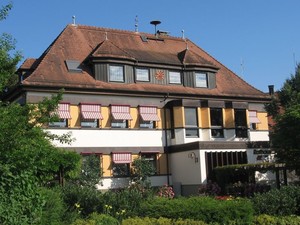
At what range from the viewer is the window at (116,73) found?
31.8m

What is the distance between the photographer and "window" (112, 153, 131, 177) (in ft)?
99.4

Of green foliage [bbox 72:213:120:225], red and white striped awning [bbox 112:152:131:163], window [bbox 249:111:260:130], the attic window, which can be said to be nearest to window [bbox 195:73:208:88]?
window [bbox 249:111:260:130]

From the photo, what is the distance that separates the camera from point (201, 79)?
116 feet

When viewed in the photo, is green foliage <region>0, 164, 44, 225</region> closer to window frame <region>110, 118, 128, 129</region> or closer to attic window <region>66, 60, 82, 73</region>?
window frame <region>110, 118, 128, 129</region>

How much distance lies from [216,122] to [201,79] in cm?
354

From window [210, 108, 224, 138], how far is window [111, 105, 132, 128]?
6541 mm

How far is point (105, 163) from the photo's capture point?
30.2 m

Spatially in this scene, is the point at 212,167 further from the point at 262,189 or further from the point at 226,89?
the point at 226,89

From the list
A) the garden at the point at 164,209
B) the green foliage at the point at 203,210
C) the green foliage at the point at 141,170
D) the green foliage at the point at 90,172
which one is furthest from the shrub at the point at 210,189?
the green foliage at the point at 203,210

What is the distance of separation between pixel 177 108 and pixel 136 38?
786 cm

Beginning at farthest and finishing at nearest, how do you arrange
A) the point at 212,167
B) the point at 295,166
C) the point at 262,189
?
the point at 212,167 → the point at 262,189 → the point at 295,166

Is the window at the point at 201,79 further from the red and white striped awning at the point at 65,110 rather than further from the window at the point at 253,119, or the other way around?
the red and white striped awning at the point at 65,110

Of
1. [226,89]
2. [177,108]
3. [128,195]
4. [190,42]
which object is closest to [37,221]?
[128,195]

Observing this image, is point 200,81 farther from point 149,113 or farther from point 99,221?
point 99,221
